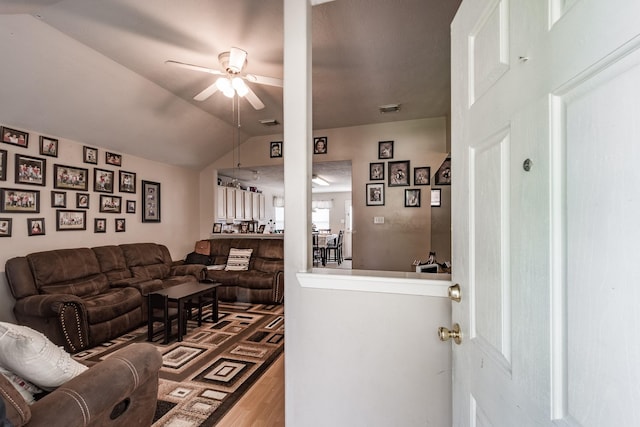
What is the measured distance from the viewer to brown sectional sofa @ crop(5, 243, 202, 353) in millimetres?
2650

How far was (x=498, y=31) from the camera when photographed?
703mm

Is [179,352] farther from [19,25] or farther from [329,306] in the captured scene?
[19,25]

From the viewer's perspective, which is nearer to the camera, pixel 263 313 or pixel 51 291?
pixel 51 291

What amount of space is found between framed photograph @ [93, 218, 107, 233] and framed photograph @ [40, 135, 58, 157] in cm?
95

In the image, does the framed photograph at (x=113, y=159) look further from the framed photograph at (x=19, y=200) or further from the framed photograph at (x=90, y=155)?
the framed photograph at (x=19, y=200)

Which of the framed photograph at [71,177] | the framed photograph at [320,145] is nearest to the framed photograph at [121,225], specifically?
the framed photograph at [71,177]

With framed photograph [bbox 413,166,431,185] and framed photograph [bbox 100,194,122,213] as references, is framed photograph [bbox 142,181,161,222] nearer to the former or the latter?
framed photograph [bbox 100,194,122,213]

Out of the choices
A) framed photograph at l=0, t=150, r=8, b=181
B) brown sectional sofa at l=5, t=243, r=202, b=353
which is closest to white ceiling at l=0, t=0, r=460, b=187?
framed photograph at l=0, t=150, r=8, b=181

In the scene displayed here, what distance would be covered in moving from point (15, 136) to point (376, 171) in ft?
15.3

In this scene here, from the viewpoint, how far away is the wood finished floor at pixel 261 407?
179 cm

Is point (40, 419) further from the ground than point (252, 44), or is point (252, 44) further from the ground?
point (252, 44)

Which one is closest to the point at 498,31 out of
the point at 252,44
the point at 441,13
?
the point at 441,13

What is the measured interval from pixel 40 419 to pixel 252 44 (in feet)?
9.31

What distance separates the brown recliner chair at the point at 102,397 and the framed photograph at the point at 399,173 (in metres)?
4.16
